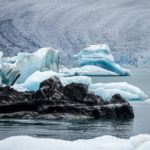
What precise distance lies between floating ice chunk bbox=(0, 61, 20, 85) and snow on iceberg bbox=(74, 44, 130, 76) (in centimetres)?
1887

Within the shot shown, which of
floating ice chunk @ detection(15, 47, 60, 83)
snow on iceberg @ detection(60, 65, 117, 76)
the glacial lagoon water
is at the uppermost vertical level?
snow on iceberg @ detection(60, 65, 117, 76)

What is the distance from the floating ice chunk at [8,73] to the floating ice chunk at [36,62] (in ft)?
10.7

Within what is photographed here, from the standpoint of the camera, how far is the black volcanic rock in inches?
456

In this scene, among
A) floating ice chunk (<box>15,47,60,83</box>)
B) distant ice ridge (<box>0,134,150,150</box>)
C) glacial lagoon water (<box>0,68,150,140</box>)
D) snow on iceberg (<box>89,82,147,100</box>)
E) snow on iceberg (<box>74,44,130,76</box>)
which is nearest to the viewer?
distant ice ridge (<box>0,134,150,150</box>)

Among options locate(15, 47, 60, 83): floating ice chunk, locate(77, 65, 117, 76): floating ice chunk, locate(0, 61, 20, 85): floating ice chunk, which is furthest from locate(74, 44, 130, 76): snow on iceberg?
locate(0, 61, 20, 85): floating ice chunk

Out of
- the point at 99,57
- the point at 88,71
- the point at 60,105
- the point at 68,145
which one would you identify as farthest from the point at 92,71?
the point at 68,145

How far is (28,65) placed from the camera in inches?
1017

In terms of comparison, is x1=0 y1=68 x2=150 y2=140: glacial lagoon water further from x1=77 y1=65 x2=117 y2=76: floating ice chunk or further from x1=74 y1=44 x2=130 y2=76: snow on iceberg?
x1=77 y1=65 x2=117 y2=76: floating ice chunk

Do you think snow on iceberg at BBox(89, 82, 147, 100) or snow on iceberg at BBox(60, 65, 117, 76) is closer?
snow on iceberg at BBox(89, 82, 147, 100)

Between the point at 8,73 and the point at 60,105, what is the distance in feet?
33.9

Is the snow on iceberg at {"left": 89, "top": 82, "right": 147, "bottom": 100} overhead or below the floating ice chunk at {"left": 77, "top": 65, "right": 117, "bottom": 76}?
below

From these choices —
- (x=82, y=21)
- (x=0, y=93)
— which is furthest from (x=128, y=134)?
(x=82, y=21)

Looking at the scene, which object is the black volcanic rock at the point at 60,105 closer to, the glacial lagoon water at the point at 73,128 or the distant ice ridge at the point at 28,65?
the glacial lagoon water at the point at 73,128

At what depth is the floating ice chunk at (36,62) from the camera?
25469 mm
